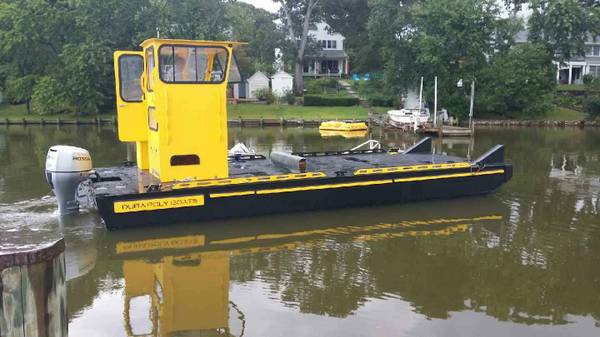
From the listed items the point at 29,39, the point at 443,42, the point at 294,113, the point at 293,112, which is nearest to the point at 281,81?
the point at 293,112

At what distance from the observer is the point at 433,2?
1650 inches

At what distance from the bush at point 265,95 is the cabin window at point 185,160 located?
37401 millimetres

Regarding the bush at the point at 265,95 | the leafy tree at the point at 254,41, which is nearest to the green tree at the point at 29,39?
the leafy tree at the point at 254,41

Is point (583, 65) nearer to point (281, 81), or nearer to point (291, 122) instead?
point (281, 81)

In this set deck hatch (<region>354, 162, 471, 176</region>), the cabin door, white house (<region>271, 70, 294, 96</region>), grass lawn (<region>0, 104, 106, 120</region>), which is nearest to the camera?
the cabin door

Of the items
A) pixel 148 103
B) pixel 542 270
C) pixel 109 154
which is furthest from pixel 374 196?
pixel 109 154

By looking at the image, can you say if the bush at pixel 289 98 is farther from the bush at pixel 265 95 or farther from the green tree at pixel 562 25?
the green tree at pixel 562 25

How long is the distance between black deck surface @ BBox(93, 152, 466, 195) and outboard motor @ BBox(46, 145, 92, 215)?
39cm

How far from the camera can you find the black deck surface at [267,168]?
10.5m

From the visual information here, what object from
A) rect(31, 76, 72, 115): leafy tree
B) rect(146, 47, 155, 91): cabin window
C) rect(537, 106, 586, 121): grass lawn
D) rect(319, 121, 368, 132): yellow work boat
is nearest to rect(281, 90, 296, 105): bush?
rect(319, 121, 368, 132): yellow work boat

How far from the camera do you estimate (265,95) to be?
159ft

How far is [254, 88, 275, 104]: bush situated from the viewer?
47597 millimetres

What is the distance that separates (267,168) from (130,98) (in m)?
3.39

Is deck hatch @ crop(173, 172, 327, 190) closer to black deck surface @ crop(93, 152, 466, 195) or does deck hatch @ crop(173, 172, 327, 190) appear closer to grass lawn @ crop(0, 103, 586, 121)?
black deck surface @ crop(93, 152, 466, 195)
